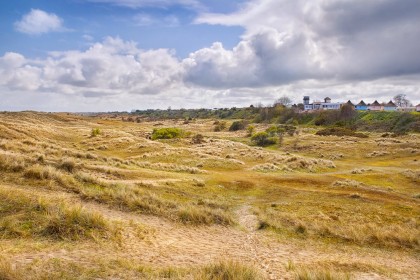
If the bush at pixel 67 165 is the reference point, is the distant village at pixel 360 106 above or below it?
above

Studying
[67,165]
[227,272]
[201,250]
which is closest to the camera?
[227,272]

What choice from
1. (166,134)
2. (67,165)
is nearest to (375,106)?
(166,134)

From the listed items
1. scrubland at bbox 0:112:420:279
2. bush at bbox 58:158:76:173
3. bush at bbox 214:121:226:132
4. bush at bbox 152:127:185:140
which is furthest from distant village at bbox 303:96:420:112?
bush at bbox 58:158:76:173

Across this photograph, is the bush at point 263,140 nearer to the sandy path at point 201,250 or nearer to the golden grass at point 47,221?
the sandy path at point 201,250

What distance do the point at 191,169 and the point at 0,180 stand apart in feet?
63.7

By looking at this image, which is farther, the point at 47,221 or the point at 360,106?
the point at 360,106

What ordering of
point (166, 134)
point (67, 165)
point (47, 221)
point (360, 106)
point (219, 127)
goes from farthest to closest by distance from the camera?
point (360, 106), point (219, 127), point (166, 134), point (67, 165), point (47, 221)

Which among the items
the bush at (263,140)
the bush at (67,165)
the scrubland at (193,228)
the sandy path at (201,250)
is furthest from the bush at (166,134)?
the sandy path at (201,250)

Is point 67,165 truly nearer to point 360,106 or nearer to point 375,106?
point 375,106

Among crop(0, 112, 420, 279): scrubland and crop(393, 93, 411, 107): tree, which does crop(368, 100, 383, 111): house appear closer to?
crop(393, 93, 411, 107): tree

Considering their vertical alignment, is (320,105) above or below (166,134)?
above

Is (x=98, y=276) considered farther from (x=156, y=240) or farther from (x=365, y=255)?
(x=365, y=255)

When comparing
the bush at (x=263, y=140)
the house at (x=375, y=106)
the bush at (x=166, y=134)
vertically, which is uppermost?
the house at (x=375, y=106)

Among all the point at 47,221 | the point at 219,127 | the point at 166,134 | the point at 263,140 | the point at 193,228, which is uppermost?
the point at 47,221
